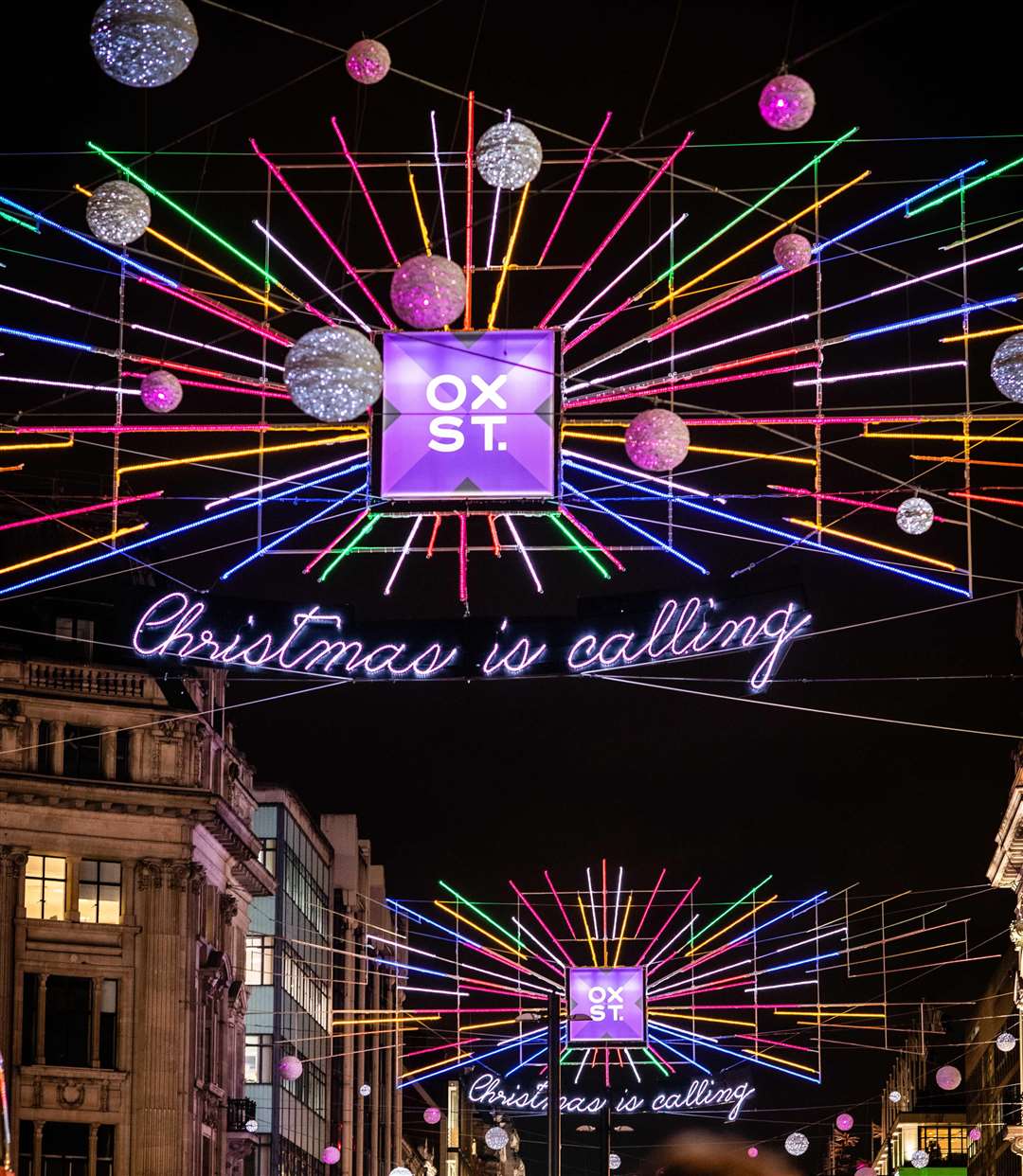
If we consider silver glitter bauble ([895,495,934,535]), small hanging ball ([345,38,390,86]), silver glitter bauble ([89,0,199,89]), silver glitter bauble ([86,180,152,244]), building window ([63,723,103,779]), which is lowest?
silver glitter bauble ([895,495,934,535])

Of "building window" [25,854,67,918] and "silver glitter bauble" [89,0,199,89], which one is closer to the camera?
"silver glitter bauble" [89,0,199,89]

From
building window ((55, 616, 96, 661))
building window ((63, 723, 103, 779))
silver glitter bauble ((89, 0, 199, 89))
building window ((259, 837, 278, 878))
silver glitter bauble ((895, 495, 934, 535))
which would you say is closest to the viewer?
silver glitter bauble ((89, 0, 199, 89))

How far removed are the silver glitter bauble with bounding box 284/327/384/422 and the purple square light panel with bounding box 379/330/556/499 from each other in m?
2.82

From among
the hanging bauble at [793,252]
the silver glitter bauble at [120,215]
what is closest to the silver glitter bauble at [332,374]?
the silver glitter bauble at [120,215]

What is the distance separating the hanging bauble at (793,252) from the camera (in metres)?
19.1

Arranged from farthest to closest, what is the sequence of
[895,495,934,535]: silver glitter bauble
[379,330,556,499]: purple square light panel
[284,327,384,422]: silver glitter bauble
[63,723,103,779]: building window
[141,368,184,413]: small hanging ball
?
[63,723,103,779]: building window → [895,495,934,535]: silver glitter bauble → [141,368,184,413]: small hanging ball → [379,330,556,499]: purple square light panel → [284,327,384,422]: silver glitter bauble

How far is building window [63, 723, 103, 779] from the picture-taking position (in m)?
55.2

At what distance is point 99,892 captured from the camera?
184 ft

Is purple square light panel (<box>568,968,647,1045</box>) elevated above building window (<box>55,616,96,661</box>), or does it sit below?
below

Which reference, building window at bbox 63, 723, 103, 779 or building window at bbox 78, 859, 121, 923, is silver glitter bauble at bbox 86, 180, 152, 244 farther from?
building window at bbox 78, 859, 121, 923

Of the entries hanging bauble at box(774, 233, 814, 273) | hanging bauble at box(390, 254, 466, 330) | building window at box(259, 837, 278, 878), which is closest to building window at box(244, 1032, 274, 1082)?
building window at box(259, 837, 278, 878)

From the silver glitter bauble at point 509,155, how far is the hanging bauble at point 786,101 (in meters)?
1.97

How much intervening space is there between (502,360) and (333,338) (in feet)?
10.0

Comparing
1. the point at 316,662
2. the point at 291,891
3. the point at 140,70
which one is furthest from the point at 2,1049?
the point at 140,70
